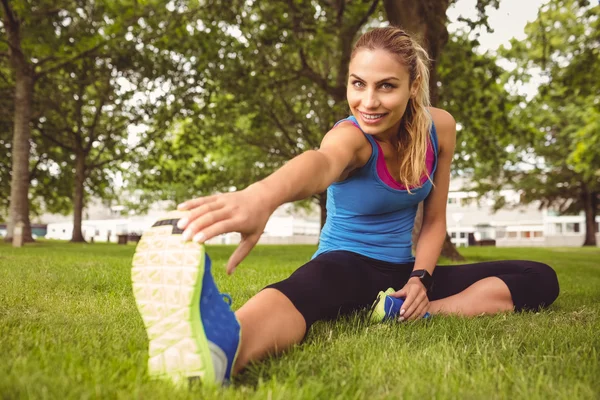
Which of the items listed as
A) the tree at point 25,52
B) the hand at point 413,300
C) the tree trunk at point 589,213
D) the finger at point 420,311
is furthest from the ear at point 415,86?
the tree trunk at point 589,213

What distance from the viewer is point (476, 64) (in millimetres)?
13688

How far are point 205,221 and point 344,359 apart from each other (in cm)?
97

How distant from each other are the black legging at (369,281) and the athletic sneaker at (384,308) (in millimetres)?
93

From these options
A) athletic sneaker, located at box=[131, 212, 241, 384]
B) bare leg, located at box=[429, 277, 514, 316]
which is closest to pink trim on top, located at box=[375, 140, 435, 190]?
bare leg, located at box=[429, 277, 514, 316]

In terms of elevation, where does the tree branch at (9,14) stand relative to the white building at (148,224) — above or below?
above

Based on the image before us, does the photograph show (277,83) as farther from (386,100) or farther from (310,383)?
(310,383)

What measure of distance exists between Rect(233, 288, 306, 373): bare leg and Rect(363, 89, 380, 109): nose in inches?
39.9

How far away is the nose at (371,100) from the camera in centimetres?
275

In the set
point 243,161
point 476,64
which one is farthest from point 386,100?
point 243,161

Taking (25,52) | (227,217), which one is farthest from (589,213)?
(227,217)

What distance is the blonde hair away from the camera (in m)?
2.89

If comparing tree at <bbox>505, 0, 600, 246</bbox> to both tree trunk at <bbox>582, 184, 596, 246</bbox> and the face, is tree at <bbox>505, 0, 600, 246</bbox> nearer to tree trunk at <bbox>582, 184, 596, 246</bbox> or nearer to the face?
tree trunk at <bbox>582, 184, 596, 246</bbox>

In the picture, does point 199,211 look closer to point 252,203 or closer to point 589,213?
point 252,203

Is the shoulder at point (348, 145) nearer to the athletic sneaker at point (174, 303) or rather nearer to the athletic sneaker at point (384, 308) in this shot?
the athletic sneaker at point (384, 308)
